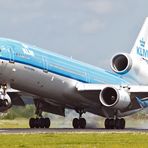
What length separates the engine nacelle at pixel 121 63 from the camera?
154ft

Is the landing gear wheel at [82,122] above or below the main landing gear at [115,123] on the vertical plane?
above

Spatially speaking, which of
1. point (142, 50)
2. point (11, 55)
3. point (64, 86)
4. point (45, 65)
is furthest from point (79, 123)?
point (11, 55)

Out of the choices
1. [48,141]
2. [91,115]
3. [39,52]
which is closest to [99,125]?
[91,115]

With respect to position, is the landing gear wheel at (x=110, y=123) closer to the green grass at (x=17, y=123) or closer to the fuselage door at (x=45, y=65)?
the fuselage door at (x=45, y=65)

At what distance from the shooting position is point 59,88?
4091 centimetres

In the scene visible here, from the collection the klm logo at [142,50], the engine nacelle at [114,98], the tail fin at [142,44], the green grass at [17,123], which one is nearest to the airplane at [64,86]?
the engine nacelle at [114,98]

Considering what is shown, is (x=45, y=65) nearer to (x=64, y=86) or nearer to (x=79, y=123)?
(x=64, y=86)

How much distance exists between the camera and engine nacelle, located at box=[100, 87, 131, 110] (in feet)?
134

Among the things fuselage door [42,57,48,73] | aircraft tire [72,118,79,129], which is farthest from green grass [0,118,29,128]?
fuselage door [42,57,48,73]

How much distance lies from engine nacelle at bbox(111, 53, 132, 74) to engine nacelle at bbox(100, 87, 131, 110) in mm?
5647

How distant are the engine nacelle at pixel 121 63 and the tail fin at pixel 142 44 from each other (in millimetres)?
2915

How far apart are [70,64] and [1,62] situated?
6.65 metres

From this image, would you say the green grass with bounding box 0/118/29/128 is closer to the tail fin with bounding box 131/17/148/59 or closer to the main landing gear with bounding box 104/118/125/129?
the tail fin with bounding box 131/17/148/59

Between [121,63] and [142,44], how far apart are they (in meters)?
5.28
